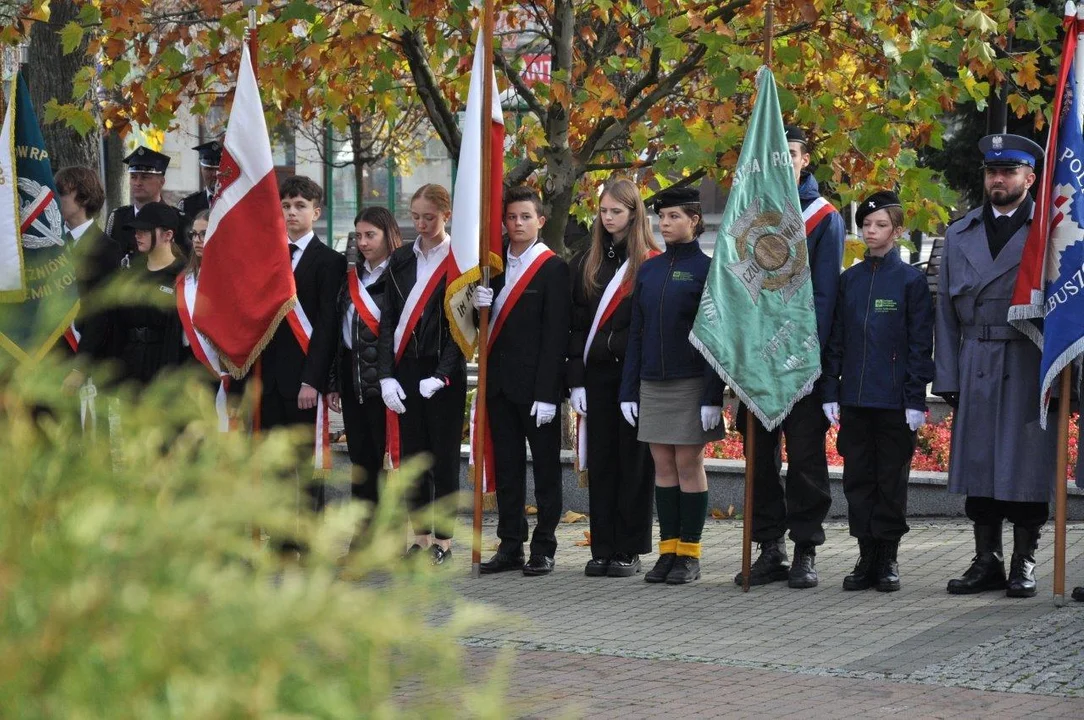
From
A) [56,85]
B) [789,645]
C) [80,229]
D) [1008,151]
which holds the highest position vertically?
[56,85]

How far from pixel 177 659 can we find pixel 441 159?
38.1 metres

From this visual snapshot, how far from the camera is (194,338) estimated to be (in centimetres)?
902

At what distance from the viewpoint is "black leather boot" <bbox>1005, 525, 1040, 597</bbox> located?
772 centimetres

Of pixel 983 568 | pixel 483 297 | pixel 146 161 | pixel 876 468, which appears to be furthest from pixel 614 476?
pixel 146 161

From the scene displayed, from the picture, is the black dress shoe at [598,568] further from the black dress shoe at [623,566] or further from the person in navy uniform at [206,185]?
the person in navy uniform at [206,185]

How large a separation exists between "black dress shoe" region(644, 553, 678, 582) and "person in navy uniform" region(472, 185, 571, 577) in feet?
2.03

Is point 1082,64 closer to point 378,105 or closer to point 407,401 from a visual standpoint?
point 407,401

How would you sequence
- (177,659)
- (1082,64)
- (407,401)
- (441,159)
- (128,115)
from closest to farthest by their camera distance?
(177,659)
(1082,64)
(407,401)
(128,115)
(441,159)

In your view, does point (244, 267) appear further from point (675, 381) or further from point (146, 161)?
point (675, 381)

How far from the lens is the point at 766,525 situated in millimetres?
8492

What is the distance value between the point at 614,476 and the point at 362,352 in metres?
1.54

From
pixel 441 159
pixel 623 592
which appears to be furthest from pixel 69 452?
pixel 441 159

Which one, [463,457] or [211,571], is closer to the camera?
[211,571]

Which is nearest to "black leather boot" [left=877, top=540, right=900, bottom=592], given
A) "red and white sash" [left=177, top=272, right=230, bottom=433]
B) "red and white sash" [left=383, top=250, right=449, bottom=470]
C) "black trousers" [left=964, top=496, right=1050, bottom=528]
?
"black trousers" [left=964, top=496, right=1050, bottom=528]
